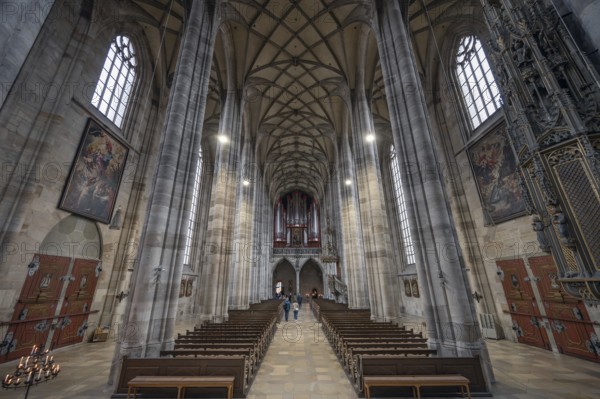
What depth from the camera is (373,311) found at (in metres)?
12.6

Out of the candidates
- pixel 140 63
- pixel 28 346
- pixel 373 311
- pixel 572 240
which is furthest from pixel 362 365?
pixel 140 63

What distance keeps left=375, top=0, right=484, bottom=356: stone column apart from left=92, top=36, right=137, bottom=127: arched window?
12120 mm

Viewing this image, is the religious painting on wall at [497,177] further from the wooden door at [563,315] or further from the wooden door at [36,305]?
the wooden door at [36,305]

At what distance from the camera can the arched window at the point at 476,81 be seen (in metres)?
10.1

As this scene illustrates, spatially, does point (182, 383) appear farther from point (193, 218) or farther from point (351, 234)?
point (193, 218)

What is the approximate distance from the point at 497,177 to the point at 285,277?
33.1 meters

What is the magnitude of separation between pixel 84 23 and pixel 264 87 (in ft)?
36.1

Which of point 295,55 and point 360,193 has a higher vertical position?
point 295,55

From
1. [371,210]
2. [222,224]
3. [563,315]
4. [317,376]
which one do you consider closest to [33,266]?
[222,224]

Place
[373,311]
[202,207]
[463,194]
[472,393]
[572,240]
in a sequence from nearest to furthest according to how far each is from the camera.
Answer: [572,240], [472,393], [463,194], [373,311], [202,207]

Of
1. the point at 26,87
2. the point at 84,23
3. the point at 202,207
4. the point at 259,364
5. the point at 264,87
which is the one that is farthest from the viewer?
the point at 202,207

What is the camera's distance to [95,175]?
9508 mm

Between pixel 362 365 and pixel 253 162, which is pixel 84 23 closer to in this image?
pixel 253 162

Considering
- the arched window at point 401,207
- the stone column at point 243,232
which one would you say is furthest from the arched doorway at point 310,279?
the stone column at point 243,232
